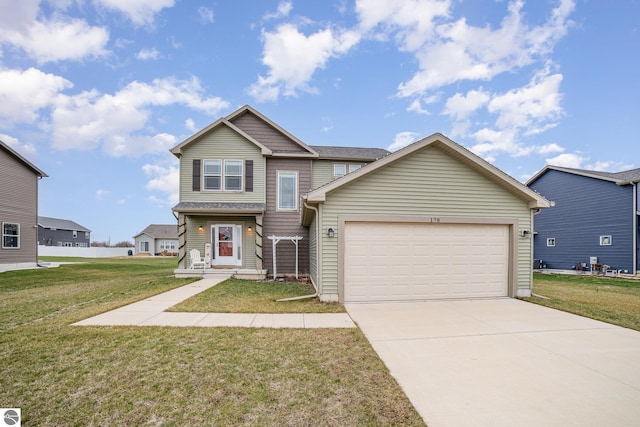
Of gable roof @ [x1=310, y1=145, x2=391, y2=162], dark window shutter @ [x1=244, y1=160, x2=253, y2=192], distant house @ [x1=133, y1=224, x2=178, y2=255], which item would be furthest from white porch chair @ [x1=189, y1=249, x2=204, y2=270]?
distant house @ [x1=133, y1=224, x2=178, y2=255]

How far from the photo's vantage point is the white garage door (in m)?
7.77

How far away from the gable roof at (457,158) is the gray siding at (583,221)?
1258 centimetres

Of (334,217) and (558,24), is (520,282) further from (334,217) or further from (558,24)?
(558,24)

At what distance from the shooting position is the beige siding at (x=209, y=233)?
13.6 m

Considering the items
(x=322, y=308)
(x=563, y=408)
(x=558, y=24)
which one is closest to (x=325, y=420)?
(x=563, y=408)

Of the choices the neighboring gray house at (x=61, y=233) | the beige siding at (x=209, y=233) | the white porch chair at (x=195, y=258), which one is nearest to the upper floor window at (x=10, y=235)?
the beige siding at (x=209, y=233)

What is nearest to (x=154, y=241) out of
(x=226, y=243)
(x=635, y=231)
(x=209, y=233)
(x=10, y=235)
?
(x=10, y=235)

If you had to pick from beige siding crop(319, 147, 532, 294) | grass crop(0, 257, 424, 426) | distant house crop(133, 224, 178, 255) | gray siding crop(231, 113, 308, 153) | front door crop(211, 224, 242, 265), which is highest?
gray siding crop(231, 113, 308, 153)

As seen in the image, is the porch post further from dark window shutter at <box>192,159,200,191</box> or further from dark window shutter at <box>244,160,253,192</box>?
dark window shutter at <box>192,159,200,191</box>

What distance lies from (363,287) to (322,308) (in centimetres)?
139

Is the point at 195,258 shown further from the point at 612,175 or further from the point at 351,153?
the point at 612,175

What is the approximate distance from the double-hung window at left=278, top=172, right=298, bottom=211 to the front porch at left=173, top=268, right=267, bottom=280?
334cm

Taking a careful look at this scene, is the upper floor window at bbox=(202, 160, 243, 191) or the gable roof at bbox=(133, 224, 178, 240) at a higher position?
the upper floor window at bbox=(202, 160, 243, 191)

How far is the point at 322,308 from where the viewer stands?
23.0 ft
